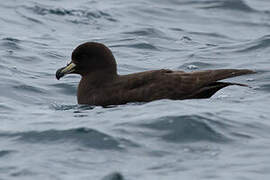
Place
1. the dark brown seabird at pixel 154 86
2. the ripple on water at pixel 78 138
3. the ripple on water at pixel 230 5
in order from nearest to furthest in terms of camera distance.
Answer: the ripple on water at pixel 78 138 → the dark brown seabird at pixel 154 86 → the ripple on water at pixel 230 5

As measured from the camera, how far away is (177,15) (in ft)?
66.9

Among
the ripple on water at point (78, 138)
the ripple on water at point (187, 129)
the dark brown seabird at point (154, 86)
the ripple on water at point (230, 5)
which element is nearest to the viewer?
the ripple on water at point (78, 138)

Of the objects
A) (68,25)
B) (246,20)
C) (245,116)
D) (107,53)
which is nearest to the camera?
(245,116)

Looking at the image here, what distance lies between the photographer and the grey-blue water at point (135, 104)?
815cm

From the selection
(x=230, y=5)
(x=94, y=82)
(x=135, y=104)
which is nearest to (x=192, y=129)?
(x=135, y=104)

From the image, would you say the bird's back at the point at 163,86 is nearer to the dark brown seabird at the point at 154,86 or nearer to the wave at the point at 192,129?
the dark brown seabird at the point at 154,86

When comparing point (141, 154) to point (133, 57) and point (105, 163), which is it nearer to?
point (105, 163)

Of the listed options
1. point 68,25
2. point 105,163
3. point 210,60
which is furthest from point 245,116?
point 68,25

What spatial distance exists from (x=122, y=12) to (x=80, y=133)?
36.6 feet

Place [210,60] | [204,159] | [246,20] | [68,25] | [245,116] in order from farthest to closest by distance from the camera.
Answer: [246,20] < [68,25] < [210,60] < [245,116] < [204,159]

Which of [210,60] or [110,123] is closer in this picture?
[110,123]

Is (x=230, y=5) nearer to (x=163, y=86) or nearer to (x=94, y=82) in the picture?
(x=94, y=82)

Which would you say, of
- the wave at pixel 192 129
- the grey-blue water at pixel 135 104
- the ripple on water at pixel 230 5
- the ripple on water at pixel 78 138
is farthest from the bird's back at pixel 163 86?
the ripple on water at pixel 230 5

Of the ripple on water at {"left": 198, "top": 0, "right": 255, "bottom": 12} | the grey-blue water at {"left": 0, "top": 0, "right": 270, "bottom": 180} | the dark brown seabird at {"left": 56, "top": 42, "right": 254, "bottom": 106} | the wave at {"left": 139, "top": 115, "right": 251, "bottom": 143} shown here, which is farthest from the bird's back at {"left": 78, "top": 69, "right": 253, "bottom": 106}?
the ripple on water at {"left": 198, "top": 0, "right": 255, "bottom": 12}
